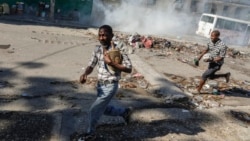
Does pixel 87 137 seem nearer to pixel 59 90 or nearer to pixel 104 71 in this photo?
pixel 104 71

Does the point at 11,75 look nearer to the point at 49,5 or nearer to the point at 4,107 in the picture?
the point at 4,107

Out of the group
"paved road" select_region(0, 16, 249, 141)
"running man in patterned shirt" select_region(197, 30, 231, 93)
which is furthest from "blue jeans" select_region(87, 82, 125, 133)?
"running man in patterned shirt" select_region(197, 30, 231, 93)

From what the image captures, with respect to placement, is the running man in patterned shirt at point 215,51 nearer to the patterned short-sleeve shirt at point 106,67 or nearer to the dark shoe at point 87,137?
the patterned short-sleeve shirt at point 106,67

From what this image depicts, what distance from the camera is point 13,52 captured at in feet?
29.5

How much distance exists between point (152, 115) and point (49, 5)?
18.4m

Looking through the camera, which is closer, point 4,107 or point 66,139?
point 66,139

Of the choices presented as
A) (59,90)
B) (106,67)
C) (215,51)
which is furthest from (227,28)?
(106,67)

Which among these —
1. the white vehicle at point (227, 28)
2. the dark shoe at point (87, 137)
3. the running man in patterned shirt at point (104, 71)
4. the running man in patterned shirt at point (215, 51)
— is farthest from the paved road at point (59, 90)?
the white vehicle at point (227, 28)

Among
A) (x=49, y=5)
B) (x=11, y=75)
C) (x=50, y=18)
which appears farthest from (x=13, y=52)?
(x=49, y=5)

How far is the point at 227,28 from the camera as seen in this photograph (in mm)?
24969

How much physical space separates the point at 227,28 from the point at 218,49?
19.9 m

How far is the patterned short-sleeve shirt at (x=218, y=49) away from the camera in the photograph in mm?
6414

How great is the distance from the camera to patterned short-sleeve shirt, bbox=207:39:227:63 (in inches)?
253

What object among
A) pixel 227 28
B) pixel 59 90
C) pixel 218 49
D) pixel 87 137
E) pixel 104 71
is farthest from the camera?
pixel 227 28
